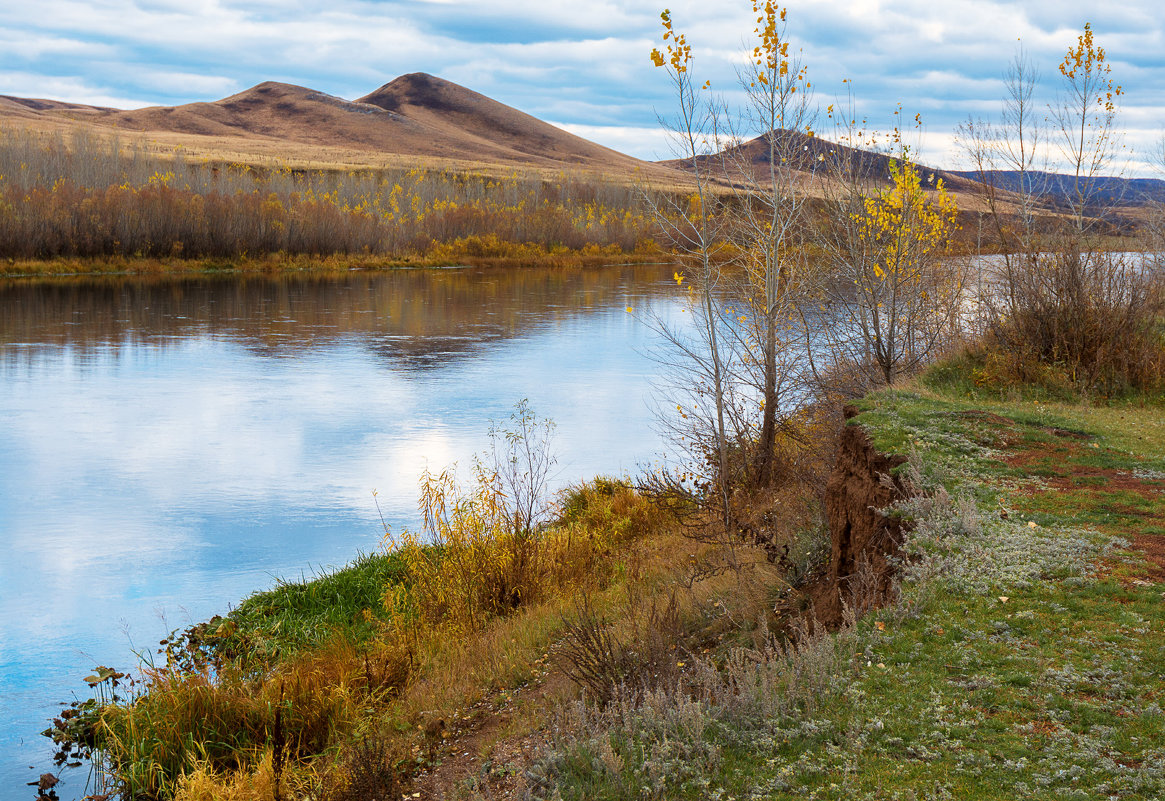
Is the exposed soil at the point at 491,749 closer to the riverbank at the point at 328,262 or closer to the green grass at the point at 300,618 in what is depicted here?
the green grass at the point at 300,618

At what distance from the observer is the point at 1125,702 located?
4113mm

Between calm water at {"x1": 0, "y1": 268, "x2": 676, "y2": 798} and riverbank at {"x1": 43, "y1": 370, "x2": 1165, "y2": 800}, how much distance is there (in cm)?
128

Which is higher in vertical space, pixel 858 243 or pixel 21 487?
pixel 858 243

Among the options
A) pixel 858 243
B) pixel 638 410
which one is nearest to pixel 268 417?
pixel 638 410

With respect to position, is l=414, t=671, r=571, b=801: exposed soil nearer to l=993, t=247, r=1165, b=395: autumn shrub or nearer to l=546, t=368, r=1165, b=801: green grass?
l=546, t=368, r=1165, b=801: green grass

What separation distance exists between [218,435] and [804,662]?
15341 mm

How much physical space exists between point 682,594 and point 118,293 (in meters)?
35.2

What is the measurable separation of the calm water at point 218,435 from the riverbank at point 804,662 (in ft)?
4.20

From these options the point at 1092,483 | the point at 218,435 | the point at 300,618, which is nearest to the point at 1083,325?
the point at 1092,483

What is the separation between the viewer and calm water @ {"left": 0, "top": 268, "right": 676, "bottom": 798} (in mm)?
10492

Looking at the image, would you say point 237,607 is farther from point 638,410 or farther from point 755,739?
point 638,410

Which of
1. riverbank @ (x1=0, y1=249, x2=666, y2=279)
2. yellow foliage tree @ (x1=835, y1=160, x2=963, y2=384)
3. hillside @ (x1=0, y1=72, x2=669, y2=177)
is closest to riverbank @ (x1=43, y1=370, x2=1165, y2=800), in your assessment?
yellow foliage tree @ (x1=835, y1=160, x2=963, y2=384)

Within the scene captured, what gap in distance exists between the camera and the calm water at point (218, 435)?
1049 centimetres

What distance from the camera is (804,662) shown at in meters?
4.86
